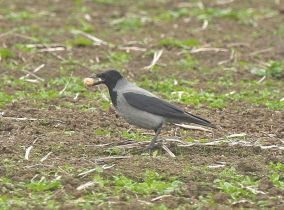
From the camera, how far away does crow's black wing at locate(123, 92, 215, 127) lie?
9.67 m

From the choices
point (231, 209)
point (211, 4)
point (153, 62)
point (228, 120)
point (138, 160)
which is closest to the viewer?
point (231, 209)

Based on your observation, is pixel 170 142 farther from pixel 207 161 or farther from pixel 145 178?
pixel 145 178

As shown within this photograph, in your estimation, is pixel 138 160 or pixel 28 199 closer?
pixel 28 199

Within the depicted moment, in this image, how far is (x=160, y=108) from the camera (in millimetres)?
9766

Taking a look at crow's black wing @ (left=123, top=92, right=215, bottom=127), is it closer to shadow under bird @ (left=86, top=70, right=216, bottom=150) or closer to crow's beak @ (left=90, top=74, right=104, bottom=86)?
shadow under bird @ (left=86, top=70, right=216, bottom=150)

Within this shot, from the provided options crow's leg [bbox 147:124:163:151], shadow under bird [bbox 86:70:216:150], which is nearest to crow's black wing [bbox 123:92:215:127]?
shadow under bird [bbox 86:70:216:150]

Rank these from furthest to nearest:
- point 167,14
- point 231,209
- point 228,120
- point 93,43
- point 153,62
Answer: point 167,14, point 93,43, point 153,62, point 228,120, point 231,209

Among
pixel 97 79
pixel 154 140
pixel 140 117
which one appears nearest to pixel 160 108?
pixel 140 117

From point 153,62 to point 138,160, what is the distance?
17.6 ft

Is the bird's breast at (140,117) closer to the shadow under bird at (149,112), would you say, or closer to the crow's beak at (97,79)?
the shadow under bird at (149,112)

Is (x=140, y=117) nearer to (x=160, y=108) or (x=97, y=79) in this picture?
(x=160, y=108)

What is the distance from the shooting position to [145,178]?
838 cm

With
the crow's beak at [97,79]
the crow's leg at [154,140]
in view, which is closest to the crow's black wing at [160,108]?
the crow's leg at [154,140]

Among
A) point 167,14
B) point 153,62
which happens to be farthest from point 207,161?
point 167,14
